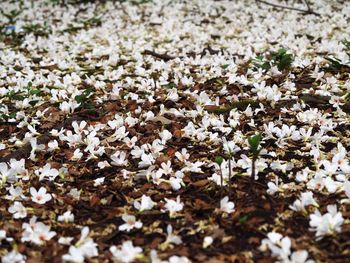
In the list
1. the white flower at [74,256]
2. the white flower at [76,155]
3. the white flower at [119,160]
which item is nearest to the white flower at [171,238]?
the white flower at [74,256]

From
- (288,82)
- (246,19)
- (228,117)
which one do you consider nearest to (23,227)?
(228,117)

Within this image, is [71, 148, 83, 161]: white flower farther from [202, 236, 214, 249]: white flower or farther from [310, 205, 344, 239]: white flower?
[310, 205, 344, 239]: white flower

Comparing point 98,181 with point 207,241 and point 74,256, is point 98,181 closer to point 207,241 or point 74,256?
point 74,256

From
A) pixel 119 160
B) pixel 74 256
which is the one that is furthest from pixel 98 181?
pixel 74 256

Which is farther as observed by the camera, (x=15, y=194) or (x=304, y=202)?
(x=15, y=194)

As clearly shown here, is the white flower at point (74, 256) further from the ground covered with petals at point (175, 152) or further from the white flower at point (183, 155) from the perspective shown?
the white flower at point (183, 155)

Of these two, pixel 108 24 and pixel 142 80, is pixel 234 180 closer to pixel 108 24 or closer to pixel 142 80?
pixel 142 80
